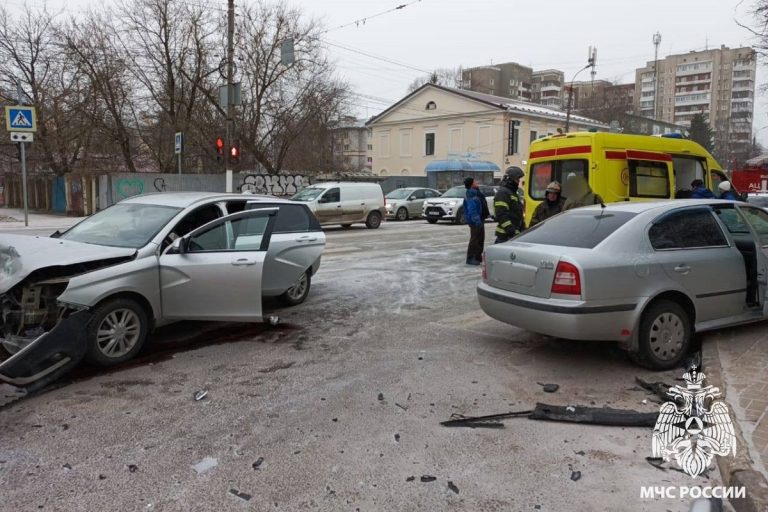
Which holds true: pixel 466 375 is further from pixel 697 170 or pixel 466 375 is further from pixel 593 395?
pixel 697 170

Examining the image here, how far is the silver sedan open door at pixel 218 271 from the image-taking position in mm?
5520

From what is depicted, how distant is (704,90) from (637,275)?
117 m

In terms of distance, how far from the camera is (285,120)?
97.6ft

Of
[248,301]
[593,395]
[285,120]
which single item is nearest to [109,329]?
[248,301]

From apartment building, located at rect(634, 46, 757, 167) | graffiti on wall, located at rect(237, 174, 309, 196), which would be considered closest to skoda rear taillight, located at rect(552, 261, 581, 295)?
graffiti on wall, located at rect(237, 174, 309, 196)

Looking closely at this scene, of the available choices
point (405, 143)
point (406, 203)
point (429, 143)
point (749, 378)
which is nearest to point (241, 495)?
point (749, 378)

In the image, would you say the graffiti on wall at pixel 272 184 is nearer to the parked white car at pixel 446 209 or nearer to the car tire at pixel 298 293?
the parked white car at pixel 446 209

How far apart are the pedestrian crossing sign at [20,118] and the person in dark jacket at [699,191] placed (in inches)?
713

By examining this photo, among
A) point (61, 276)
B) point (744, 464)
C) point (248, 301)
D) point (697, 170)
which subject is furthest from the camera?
point (697, 170)

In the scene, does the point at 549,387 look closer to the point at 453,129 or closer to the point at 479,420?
the point at 479,420

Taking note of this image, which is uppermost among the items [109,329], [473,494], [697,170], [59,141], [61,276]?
[59,141]

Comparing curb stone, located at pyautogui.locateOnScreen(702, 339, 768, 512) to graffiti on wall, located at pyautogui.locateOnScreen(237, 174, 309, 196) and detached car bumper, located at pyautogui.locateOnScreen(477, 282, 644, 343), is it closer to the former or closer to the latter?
detached car bumper, located at pyautogui.locateOnScreen(477, 282, 644, 343)

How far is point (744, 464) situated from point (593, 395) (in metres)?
1.34

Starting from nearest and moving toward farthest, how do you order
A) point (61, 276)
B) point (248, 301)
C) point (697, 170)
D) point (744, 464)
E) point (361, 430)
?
point (744, 464), point (361, 430), point (61, 276), point (248, 301), point (697, 170)
